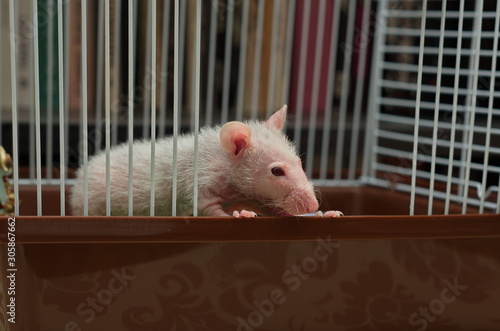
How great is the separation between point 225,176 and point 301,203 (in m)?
0.09

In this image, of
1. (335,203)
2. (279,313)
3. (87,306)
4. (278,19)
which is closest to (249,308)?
(279,313)

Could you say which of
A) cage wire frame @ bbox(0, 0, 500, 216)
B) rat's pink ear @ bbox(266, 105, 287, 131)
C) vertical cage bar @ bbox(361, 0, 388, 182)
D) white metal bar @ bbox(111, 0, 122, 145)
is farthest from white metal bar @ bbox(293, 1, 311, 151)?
rat's pink ear @ bbox(266, 105, 287, 131)

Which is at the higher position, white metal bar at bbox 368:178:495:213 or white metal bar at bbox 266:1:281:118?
white metal bar at bbox 266:1:281:118

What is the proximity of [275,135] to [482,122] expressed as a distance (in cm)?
74

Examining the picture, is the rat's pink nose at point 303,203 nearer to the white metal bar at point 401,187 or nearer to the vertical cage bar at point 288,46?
the white metal bar at point 401,187

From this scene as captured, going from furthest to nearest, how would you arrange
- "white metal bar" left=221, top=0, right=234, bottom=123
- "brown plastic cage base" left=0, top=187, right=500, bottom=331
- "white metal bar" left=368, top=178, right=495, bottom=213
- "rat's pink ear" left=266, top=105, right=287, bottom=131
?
"white metal bar" left=221, top=0, right=234, bottom=123 → "white metal bar" left=368, top=178, right=495, bottom=213 → "rat's pink ear" left=266, top=105, right=287, bottom=131 → "brown plastic cage base" left=0, top=187, right=500, bottom=331

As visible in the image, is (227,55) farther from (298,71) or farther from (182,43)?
(298,71)

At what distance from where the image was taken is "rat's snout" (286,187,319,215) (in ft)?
2.33

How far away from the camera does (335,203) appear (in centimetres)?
108

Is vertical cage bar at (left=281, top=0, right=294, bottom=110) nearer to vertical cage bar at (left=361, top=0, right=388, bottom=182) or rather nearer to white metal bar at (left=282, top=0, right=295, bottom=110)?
white metal bar at (left=282, top=0, right=295, bottom=110)

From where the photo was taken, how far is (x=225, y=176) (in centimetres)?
76

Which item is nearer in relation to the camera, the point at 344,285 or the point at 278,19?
the point at 344,285

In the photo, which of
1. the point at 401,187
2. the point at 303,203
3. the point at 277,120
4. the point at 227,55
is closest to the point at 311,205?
the point at 303,203

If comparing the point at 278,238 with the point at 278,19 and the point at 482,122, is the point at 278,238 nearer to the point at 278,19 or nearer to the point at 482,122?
the point at 278,19
